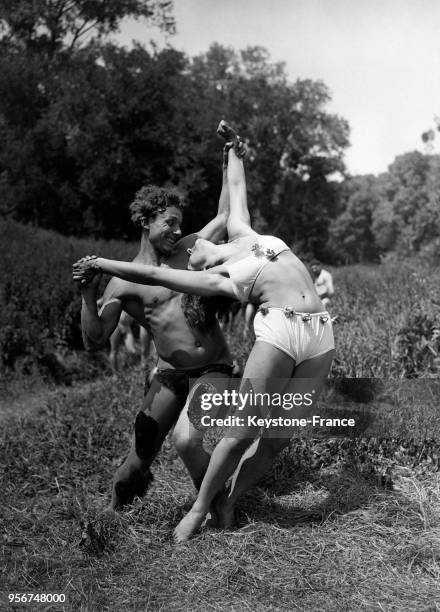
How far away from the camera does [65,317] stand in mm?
10141

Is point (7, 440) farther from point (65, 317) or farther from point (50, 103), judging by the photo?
point (50, 103)

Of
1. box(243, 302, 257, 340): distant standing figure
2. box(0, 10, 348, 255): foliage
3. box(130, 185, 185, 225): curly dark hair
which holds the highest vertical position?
box(0, 10, 348, 255): foliage

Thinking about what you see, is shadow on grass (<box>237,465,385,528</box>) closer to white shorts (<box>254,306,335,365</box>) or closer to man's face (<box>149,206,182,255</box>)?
white shorts (<box>254,306,335,365</box>)

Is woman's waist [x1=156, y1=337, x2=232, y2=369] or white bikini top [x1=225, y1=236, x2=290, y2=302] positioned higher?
white bikini top [x1=225, y1=236, x2=290, y2=302]

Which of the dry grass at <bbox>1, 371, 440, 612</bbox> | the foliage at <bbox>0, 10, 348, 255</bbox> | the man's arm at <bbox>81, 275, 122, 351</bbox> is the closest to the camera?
the dry grass at <bbox>1, 371, 440, 612</bbox>

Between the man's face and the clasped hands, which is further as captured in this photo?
the man's face

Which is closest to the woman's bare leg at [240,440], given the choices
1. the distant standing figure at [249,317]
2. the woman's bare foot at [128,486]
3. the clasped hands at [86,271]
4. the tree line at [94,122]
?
the woman's bare foot at [128,486]

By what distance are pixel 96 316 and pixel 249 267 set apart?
0.85 m

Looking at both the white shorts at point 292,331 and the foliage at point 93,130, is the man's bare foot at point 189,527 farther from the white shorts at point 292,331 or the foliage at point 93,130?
the foliage at point 93,130

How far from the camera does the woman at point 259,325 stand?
12.0 feet

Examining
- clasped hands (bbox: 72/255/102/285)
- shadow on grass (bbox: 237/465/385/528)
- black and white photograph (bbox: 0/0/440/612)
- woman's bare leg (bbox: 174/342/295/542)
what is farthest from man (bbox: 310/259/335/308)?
clasped hands (bbox: 72/255/102/285)

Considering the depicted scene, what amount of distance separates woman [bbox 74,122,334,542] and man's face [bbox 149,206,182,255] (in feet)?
0.81

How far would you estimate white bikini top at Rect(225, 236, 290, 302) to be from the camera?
372 cm

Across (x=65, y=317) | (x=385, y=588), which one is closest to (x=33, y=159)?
(x=65, y=317)
